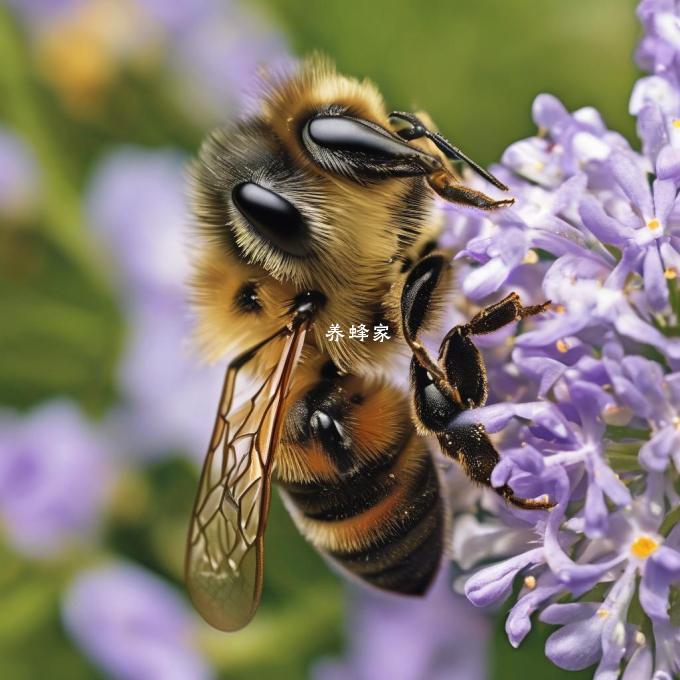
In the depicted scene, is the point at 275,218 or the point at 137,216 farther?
the point at 137,216

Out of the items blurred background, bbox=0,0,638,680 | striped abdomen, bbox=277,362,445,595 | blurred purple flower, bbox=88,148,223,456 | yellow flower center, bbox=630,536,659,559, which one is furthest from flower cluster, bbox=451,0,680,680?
blurred purple flower, bbox=88,148,223,456

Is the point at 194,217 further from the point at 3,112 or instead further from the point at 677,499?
the point at 3,112

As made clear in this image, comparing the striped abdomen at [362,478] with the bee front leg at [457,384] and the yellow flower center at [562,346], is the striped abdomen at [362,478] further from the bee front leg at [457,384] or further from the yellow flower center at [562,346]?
the yellow flower center at [562,346]

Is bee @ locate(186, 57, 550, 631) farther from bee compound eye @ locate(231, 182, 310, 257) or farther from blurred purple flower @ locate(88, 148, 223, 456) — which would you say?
blurred purple flower @ locate(88, 148, 223, 456)

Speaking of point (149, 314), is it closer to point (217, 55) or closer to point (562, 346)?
point (217, 55)

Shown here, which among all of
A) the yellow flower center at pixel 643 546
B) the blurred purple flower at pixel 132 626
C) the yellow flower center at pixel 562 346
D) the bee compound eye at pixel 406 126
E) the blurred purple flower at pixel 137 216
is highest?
the bee compound eye at pixel 406 126

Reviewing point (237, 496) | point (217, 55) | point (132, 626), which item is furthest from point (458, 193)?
point (217, 55)

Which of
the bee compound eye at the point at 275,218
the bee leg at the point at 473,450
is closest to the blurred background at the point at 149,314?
the bee leg at the point at 473,450
